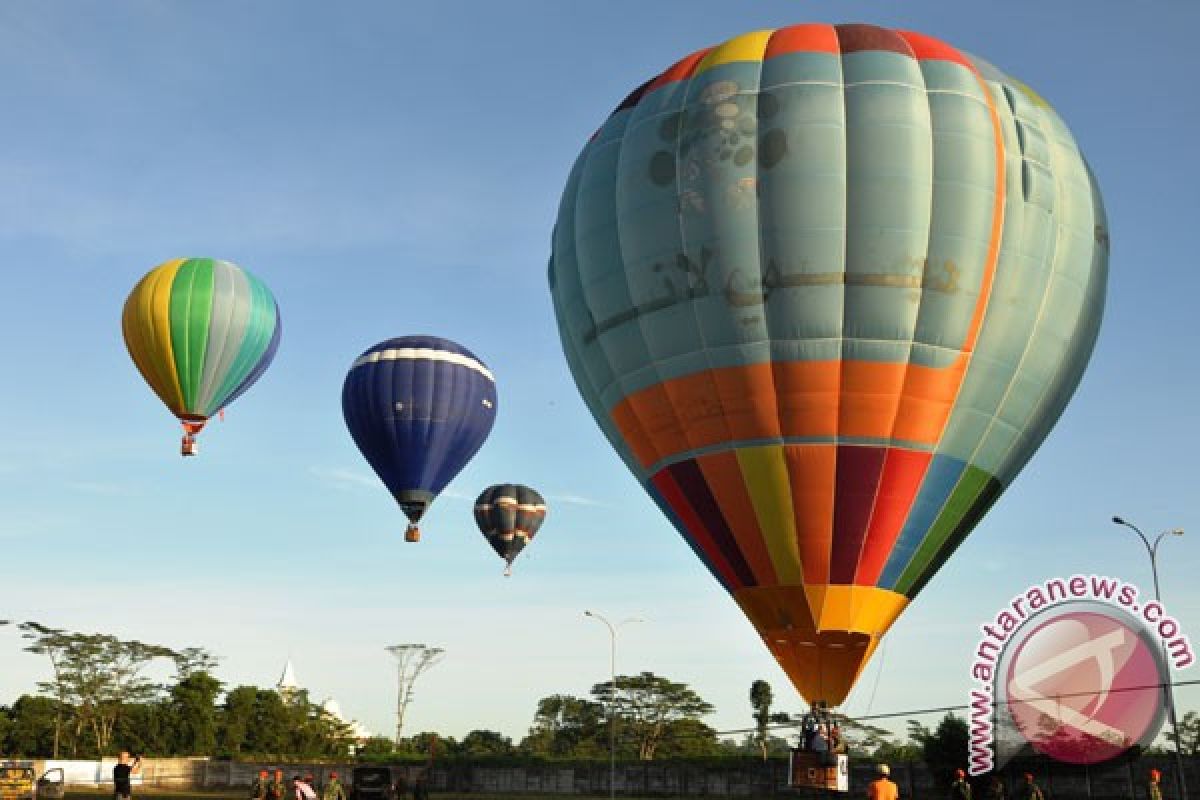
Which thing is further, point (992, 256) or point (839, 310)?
point (992, 256)

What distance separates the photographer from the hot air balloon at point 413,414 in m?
46.8

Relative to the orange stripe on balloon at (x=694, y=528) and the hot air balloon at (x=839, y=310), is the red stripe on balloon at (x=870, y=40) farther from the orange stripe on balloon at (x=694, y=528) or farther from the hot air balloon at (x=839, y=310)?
the orange stripe on balloon at (x=694, y=528)

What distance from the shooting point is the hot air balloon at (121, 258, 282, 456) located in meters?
43.9

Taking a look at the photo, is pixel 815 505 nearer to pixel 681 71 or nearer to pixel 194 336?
pixel 681 71

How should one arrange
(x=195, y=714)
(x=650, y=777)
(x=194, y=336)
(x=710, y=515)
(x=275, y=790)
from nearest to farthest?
(x=710, y=515) → (x=275, y=790) → (x=194, y=336) → (x=650, y=777) → (x=195, y=714)

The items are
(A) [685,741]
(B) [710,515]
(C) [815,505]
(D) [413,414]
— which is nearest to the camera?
(C) [815,505]

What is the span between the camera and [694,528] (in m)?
24.4

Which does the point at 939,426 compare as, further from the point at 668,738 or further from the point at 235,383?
the point at 668,738

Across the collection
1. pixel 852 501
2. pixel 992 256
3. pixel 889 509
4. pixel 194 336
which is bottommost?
pixel 889 509

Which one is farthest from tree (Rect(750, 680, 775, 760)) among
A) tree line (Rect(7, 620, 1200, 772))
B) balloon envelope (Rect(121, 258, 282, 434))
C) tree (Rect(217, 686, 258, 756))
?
balloon envelope (Rect(121, 258, 282, 434))

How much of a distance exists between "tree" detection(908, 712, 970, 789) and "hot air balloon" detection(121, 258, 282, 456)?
31.0 m

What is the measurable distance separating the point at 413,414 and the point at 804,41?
2631 centimetres

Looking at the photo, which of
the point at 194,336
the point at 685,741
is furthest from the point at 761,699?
the point at 194,336

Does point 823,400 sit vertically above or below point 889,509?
above
